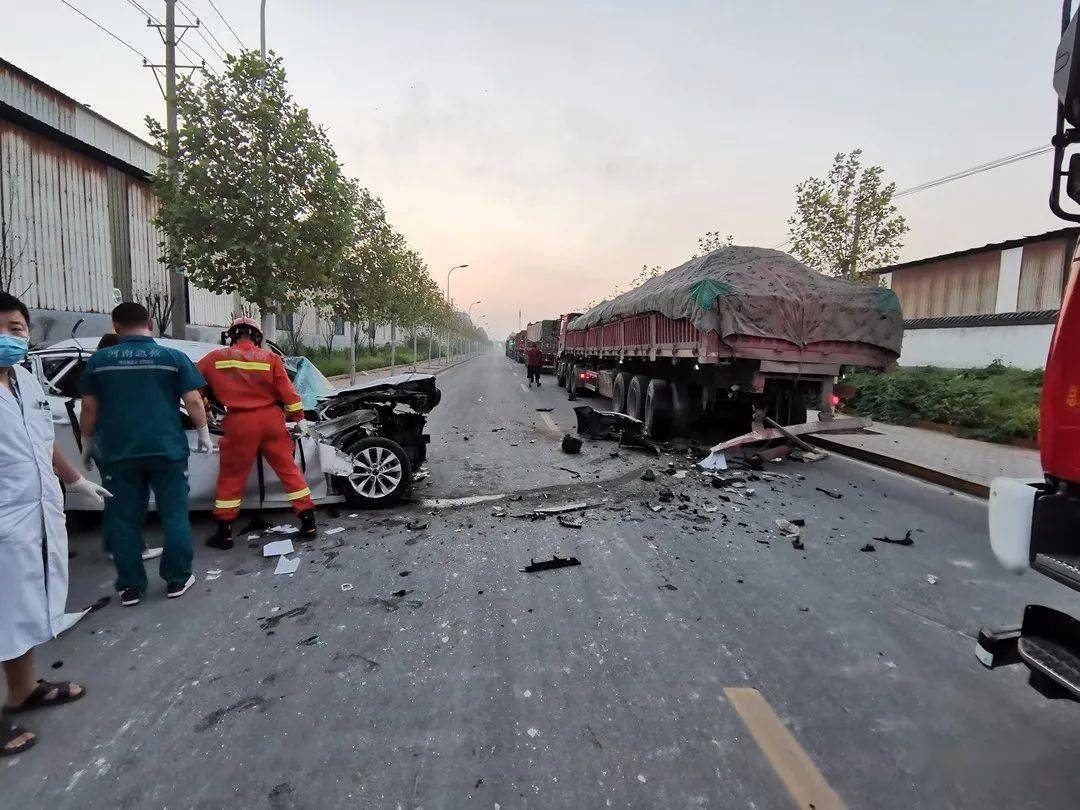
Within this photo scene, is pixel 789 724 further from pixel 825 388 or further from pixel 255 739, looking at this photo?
pixel 825 388

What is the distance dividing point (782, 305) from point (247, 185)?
337 inches

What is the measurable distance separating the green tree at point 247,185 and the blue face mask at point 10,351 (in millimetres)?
7542

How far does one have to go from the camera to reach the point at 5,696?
256 cm

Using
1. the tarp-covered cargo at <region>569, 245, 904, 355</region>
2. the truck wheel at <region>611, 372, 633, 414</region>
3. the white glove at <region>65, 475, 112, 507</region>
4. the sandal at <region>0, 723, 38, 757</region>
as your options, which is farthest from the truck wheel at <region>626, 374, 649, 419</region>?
the sandal at <region>0, 723, 38, 757</region>

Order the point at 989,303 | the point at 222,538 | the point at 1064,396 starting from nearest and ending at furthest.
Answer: the point at 1064,396 → the point at 222,538 → the point at 989,303

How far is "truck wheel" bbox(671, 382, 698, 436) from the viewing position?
9211mm

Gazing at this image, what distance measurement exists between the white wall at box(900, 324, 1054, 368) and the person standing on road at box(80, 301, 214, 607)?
593 inches

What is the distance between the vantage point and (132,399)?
3410mm

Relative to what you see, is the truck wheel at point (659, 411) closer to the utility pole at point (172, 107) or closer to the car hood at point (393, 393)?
the car hood at point (393, 393)

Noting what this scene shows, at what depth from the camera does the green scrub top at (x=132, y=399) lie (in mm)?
3391

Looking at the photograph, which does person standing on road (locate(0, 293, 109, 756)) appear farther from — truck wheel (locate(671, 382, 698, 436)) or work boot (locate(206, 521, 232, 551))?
truck wheel (locate(671, 382, 698, 436))

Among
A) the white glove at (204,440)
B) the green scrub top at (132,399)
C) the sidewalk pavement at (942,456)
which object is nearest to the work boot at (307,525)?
the white glove at (204,440)

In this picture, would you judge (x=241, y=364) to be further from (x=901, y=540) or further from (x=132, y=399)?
(x=901, y=540)

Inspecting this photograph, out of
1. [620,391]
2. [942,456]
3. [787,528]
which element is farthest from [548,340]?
[787,528]
